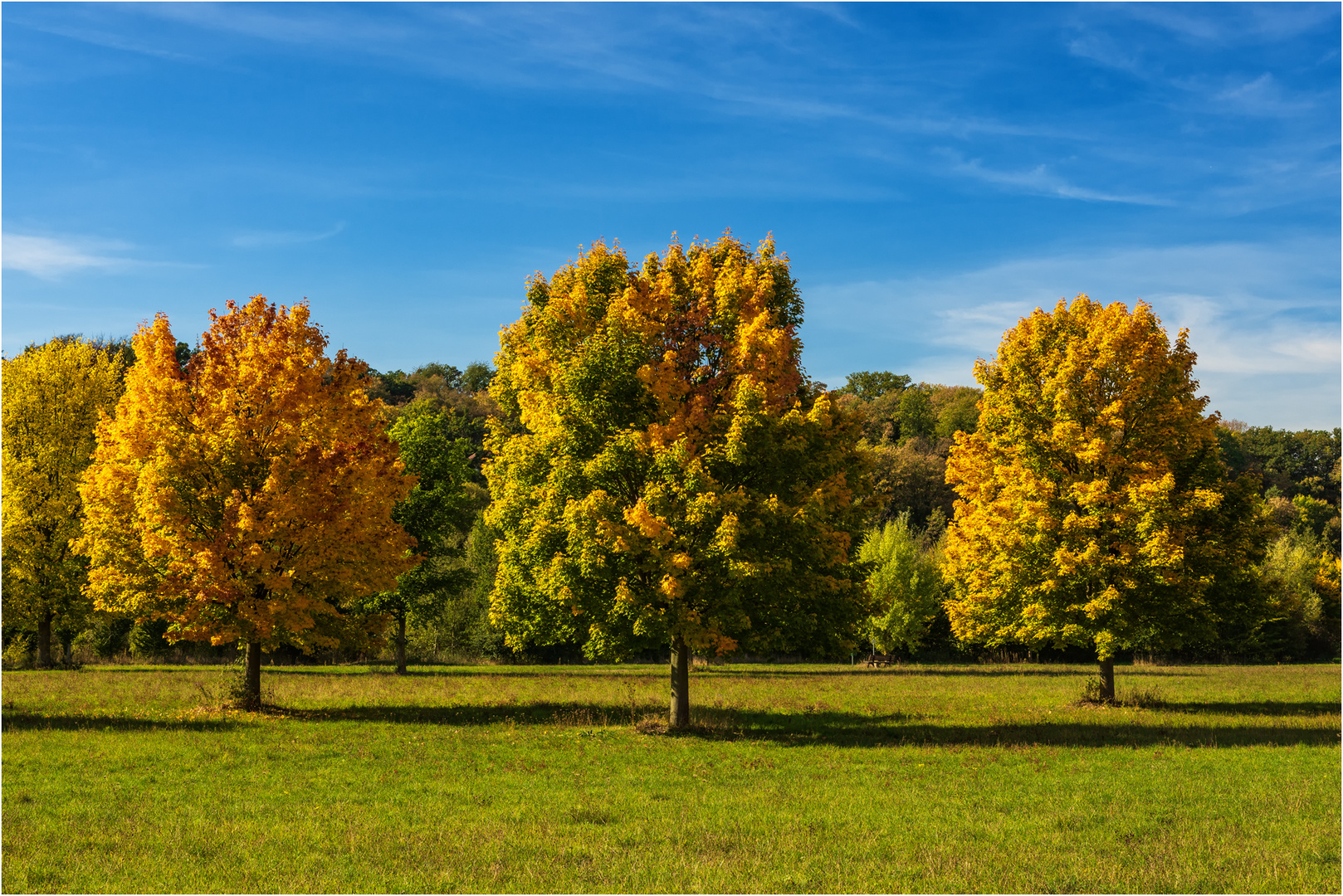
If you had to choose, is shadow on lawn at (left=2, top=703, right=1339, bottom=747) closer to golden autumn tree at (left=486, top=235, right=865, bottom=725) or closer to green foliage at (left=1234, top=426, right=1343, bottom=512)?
golden autumn tree at (left=486, top=235, right=865, bottom=725)

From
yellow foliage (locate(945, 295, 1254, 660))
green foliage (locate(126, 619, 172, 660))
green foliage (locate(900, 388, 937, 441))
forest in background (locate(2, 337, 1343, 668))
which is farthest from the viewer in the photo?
green foliage (locate(900, 388, 937, 441))

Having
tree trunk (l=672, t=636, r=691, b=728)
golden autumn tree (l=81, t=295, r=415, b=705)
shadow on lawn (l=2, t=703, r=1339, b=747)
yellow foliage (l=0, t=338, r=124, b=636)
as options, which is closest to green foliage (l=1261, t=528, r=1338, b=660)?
shadow on lawn (l=2, t=703, r=1339, b=747)

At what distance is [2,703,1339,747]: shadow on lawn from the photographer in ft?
79.8

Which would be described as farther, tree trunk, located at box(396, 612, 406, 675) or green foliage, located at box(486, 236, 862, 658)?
tree trunk, located at box(396, 612, 406, 675)

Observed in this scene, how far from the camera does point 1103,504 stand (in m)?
31.0

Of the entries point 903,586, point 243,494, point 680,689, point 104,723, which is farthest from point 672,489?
point 903,586

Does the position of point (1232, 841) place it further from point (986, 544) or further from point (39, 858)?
point (986, 544)

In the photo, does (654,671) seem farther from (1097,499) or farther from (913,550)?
(1097,499)

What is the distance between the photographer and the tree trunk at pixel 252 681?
2792 centimetres

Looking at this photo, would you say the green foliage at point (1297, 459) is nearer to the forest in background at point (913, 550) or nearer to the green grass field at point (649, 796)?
the forest in background at point (913, 550)

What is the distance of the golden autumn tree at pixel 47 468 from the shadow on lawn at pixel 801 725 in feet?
50.8

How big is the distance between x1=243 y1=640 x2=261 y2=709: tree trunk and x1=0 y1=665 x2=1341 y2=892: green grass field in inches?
35.4

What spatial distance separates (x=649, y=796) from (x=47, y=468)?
3524cm

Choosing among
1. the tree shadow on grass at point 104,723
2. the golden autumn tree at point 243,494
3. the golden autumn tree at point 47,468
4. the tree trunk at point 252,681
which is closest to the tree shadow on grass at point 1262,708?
the golden autumn tree at point 243,494
